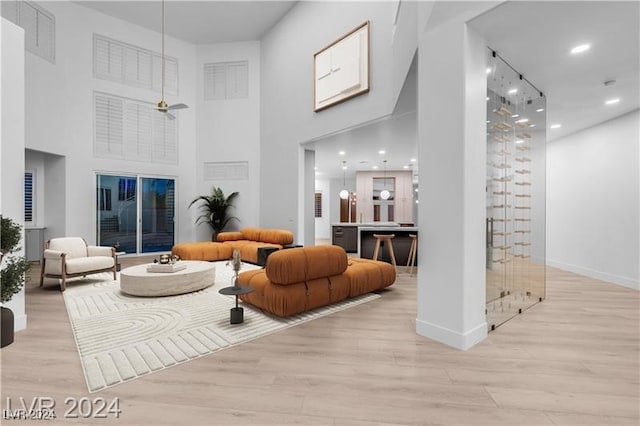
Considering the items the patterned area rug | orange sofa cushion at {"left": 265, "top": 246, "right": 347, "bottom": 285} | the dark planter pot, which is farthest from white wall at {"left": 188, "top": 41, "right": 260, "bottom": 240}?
the dark planter pot

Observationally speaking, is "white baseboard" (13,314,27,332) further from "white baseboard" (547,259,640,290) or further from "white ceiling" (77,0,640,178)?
"white baseboard" (547,259,640,290)

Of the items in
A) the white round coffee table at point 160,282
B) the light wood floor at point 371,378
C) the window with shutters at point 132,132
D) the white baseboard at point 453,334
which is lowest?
the light wood floor at point 371,378

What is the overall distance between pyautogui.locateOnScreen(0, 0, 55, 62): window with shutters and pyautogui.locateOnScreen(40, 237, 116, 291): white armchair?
3957 mm

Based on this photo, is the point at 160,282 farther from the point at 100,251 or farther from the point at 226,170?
the point at 226,170

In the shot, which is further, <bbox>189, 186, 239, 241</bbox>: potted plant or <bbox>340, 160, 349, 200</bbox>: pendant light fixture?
<bbox>340, 160, 349, 200</bbox>: pendant light fixture

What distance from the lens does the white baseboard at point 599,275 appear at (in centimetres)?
488

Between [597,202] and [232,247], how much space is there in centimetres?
726

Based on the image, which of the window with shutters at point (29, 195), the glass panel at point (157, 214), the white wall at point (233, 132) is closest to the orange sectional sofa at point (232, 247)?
the white wall at point (233, 132)

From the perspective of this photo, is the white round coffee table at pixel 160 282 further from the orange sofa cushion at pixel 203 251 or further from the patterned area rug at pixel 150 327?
the orange sofa cushion at pixel 203 251

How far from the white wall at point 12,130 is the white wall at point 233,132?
563 cm

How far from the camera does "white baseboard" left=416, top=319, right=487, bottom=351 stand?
8.86 ft

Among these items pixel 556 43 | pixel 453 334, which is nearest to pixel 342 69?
pixel 556 43

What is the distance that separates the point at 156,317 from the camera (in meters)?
3.49

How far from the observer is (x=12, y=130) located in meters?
3.06
